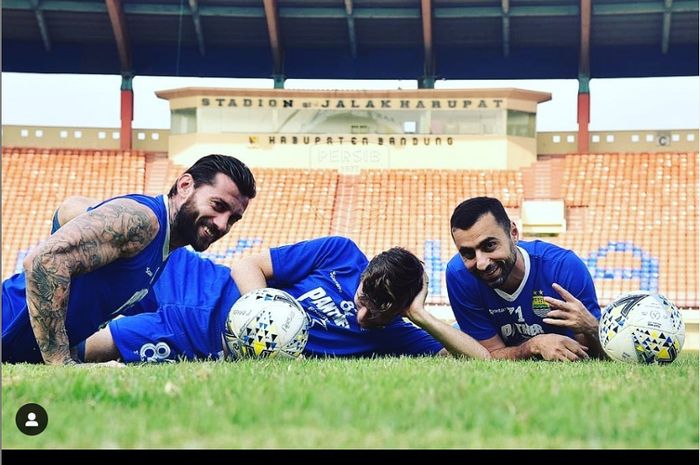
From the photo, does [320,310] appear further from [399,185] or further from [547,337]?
[399,185]

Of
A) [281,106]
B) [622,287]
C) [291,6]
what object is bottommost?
[622,287]

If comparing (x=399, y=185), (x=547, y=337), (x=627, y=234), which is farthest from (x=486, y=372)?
(x=399, y=185)

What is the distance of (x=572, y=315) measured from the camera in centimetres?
593

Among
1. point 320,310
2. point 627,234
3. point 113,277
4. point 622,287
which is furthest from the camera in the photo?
point 627,234

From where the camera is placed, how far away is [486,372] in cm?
478

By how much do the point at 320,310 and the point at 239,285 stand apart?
0.52 m

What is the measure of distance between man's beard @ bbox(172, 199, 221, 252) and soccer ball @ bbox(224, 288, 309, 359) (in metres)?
0.79

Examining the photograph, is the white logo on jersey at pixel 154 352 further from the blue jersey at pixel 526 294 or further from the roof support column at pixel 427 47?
the roof support column at pixel 427 47

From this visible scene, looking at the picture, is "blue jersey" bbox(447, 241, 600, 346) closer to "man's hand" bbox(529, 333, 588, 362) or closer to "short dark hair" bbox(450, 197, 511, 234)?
"man's hand" bbox(529, 333, 588, 362)

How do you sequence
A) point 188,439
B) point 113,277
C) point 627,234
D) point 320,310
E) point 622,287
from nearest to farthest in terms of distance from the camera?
point 188,439, point 113,277, point 320,310, point 622,287, point 627,234

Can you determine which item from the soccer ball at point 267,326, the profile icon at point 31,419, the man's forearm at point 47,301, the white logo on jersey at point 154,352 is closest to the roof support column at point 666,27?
the soccer ball at point 267,326

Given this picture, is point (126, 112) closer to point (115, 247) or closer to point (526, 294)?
point (526, 294)

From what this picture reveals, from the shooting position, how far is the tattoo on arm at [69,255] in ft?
16.3

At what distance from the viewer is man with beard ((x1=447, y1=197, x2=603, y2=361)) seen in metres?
5.76
